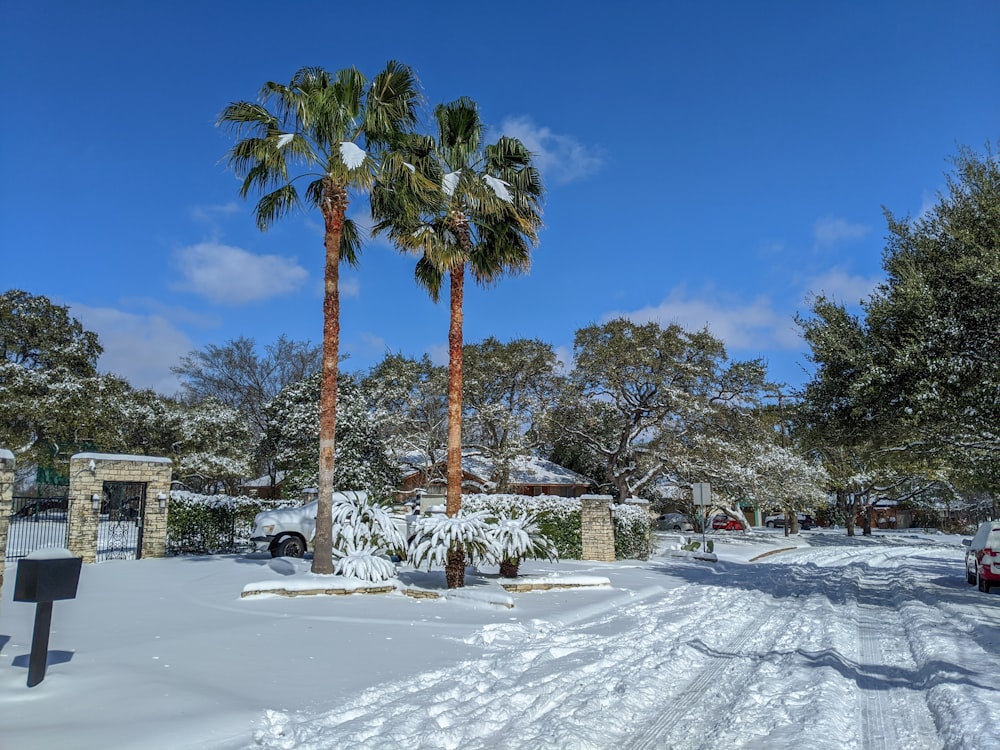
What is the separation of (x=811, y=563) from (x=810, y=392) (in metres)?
12.9

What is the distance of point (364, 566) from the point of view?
13.0 meters

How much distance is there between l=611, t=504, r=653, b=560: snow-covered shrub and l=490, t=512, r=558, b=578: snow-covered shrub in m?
8.40

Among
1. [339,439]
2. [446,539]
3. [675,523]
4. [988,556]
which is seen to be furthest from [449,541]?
[675,523]

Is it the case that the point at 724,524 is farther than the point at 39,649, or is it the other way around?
the point at 724,524

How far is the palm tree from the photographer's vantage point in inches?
561

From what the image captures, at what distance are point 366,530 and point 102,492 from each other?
314 inches

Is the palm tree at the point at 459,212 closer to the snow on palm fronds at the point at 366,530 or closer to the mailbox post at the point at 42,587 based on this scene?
the snow on palm fronds at the point at 366,530

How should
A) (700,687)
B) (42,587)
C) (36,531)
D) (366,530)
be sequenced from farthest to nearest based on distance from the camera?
(36,531), (366,530), (700,687), (42,587)

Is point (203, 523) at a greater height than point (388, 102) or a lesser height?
lesser

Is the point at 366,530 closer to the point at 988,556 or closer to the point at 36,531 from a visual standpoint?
the point at 36,531

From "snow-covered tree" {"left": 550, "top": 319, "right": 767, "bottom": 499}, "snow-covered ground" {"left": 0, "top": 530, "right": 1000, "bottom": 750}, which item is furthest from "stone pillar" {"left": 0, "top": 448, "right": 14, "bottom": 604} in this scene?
"snow-covered tree" {"left": 550, "top": 319, "right": 767, "bottom": 499}

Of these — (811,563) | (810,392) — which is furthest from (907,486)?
(810,392)

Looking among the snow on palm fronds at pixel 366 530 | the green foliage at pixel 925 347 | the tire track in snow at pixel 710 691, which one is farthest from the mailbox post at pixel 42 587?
the green foliage at pixel 925 347

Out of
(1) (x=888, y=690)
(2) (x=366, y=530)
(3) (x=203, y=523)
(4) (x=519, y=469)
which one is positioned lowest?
(1) (x=888, y=690)
